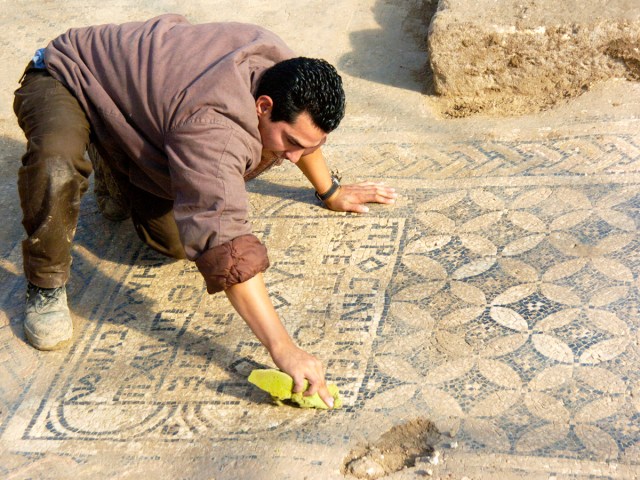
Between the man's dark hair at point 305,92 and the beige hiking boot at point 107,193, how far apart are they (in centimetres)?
113

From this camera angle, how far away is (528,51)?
13.2 feet

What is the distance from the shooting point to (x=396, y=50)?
4652 millimetres

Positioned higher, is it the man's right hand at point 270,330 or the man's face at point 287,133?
the man's face at point 287,133

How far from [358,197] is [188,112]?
1.07 metres

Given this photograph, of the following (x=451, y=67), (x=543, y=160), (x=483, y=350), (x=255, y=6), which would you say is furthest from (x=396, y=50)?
(x=483, y=350)

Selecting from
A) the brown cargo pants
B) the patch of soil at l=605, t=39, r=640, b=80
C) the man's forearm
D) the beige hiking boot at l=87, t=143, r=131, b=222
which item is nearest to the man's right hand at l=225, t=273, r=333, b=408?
the man's forearm

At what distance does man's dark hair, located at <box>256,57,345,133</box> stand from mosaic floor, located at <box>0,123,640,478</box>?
29.3 inches

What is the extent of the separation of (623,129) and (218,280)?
6.94 ft

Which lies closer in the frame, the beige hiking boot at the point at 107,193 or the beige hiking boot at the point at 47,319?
the beige hiking boot at the point at 47,319

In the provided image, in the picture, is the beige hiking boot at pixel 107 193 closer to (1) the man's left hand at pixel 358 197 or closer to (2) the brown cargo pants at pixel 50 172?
(2) the brown cargo pants at pixel 50 172

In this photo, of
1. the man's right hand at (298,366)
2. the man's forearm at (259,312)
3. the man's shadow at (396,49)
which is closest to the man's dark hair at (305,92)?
the man's forearm at (259,312)

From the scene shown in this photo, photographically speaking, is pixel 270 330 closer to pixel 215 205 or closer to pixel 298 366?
pixel 298 366

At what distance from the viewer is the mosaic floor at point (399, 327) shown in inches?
97.0

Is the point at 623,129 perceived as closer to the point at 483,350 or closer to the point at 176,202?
the point at 483,350
